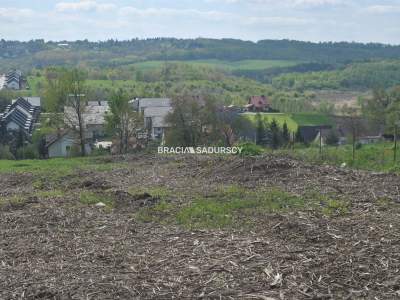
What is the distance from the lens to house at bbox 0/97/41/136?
48688mm

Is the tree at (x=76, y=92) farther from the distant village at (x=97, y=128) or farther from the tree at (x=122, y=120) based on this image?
the tree at (x=122, y=120)

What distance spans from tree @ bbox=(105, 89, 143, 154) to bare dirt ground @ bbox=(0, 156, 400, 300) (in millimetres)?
16299

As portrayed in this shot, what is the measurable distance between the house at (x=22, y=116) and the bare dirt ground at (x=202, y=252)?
36.4 metres

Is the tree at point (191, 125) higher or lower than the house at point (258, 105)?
higher

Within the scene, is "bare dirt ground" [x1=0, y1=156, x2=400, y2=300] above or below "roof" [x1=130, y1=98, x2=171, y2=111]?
above

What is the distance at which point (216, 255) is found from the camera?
766cm

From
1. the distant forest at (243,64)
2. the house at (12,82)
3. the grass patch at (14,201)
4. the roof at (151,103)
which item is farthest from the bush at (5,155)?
the house at (12,82)

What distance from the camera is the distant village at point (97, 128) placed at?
32066 millimetres

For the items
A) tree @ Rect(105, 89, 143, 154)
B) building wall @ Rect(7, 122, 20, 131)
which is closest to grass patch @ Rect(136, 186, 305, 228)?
tree @ Rect(105, 89, 143, 154)

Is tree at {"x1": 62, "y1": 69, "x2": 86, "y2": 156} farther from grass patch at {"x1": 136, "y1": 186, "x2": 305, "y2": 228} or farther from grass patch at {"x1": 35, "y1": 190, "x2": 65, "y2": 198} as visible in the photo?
grass patch at {"x1": 136, "y1": 186, "x2": 305, "y2": 228}

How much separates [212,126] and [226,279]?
26461 millimetres

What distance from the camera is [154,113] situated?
162ft

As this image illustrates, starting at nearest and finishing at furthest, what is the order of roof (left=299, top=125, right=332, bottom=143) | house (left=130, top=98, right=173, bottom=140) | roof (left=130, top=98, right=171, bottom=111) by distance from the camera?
house (left=130, top=98, right=173, bottom=140) < roof (left=299, top=125, right=332, bottom=143) < roof (left=130, top=98, right=171, bottom=111)

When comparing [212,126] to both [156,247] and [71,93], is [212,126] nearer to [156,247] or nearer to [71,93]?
[71,93]
